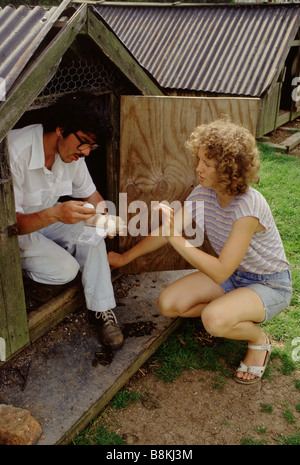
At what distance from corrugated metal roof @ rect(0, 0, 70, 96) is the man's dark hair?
51 centimetres

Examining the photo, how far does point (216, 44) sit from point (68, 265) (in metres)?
7.90

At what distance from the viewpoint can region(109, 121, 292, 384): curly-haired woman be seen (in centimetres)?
281

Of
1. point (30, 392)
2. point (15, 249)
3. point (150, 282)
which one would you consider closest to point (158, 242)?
point (150, 282)

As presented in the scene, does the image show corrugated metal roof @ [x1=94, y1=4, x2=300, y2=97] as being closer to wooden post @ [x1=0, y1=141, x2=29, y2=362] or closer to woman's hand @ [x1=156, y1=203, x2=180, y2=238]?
woman's hand @ [x1=156, y1=203, x2=180, y2=238]

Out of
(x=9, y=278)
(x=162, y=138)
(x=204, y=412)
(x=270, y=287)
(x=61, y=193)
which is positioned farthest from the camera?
(x=162, y=138)

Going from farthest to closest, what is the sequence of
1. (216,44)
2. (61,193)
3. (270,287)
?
(216,44) < (61,193) < (270,287)

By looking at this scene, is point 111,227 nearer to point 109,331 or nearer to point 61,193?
point 61,193

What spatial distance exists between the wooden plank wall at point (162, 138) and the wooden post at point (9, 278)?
119cm

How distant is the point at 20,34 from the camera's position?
250cm

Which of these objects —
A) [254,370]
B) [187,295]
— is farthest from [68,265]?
[254,370]

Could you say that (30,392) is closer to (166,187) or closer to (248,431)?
(248,431)

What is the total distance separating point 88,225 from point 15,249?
817mm

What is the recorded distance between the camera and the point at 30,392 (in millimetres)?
2830

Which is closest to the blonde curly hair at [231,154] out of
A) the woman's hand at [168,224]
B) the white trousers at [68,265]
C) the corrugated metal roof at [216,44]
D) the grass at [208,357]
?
the woman's hand at [168,224]
